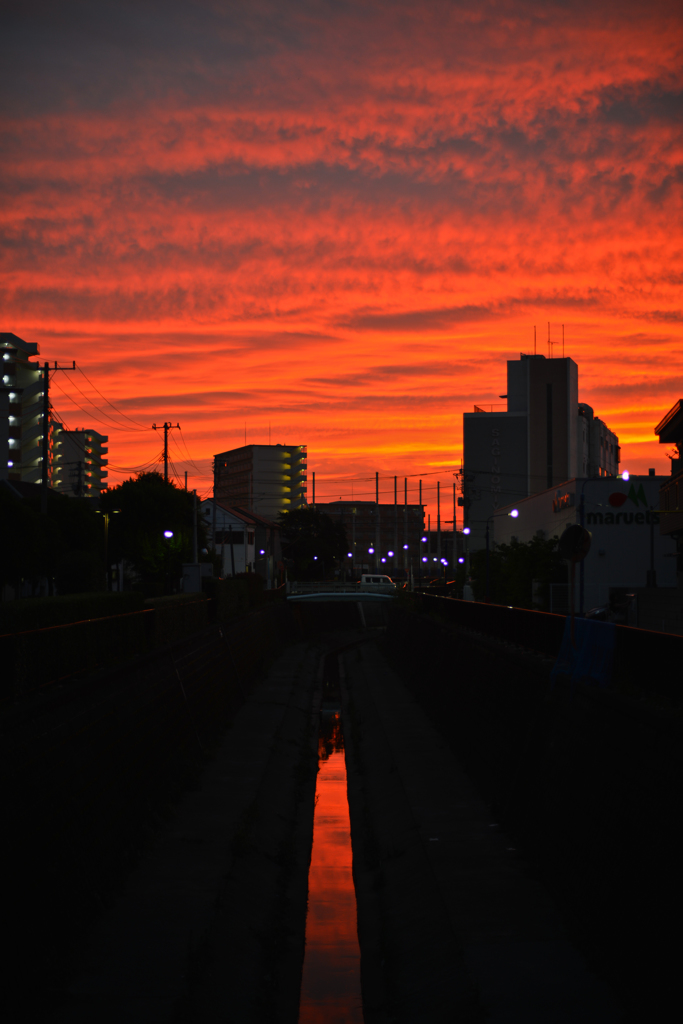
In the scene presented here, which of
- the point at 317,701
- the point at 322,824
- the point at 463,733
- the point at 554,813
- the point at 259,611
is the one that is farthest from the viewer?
the point at 259,611

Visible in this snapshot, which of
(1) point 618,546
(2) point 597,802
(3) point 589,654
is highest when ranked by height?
(1) point 618,546

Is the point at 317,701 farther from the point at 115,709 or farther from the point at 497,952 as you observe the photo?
the point at 497,952

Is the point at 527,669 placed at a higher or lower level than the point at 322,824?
higher

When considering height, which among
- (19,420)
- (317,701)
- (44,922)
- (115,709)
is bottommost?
(317,701)

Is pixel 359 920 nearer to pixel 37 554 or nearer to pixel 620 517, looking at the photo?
pixel 37 554

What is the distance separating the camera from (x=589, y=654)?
37.6 ft

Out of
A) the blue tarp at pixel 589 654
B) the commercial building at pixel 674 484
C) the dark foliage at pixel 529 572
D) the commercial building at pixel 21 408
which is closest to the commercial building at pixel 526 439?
the commercial building at pixel 21 408

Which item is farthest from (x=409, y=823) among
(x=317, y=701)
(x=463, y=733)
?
(x=317, y=701)

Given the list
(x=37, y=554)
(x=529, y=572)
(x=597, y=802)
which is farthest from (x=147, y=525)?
(x=597, y=802)

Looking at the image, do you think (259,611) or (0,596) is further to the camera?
(0,596)

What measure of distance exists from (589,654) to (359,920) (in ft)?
17.8

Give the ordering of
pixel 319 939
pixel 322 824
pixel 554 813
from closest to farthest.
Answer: pixel 554 813, pixel 319 939, pixel 322 824

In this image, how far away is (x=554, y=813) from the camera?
37.4 ft

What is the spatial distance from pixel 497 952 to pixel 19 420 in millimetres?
118945
